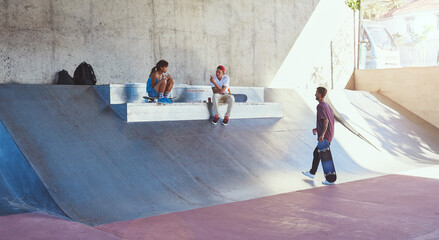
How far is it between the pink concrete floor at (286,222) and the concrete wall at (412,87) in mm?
8903

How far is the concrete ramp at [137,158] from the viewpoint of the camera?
5.52m

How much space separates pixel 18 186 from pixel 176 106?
11.6 feet

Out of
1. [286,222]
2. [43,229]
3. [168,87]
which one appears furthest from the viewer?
[168,87]

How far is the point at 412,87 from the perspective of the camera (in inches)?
581

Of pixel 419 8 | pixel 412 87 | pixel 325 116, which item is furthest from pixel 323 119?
pixel 419 8

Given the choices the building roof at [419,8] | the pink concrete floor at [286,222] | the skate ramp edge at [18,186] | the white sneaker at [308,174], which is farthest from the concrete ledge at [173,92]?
the building roof at [419,8]

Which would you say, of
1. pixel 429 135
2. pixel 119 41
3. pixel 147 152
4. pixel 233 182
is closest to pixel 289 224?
pixel 233 182

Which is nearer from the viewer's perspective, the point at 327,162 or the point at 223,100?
the point at 327,162

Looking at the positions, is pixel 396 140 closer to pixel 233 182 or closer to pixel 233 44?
pixel 233 44

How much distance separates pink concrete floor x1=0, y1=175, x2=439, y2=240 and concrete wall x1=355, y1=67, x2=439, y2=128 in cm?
890

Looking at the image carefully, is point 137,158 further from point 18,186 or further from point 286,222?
point 286,222

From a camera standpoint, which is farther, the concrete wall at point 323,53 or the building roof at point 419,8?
the building roof at point 419,8

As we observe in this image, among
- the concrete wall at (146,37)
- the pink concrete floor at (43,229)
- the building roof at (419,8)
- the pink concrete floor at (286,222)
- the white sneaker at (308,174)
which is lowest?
the white sneaker at (308,174)

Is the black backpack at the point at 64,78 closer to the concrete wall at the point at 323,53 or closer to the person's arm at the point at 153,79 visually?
the person's arm at the point at 153,79
